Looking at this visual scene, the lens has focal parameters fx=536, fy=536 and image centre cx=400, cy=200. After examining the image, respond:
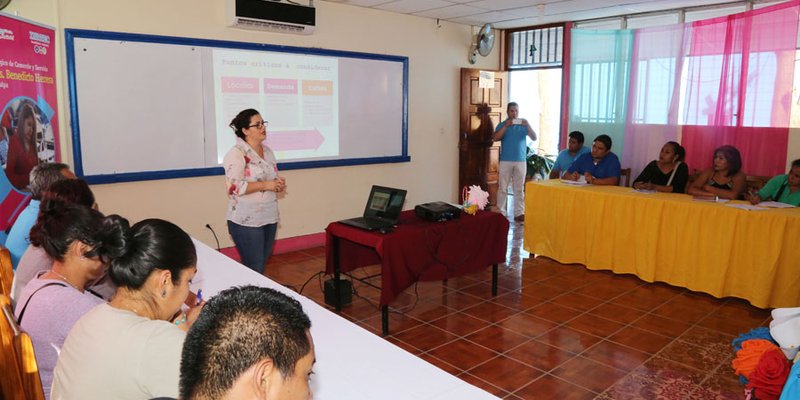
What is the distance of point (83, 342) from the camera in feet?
4.11

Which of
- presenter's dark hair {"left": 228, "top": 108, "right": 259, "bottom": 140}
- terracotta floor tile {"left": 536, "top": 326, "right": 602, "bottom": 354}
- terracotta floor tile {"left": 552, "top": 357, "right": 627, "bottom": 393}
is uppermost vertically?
presenter's dark hair {"left": 228, "top": 108, "right": 259, "bottom": 140}

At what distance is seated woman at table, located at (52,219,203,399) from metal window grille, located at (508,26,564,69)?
268 inches

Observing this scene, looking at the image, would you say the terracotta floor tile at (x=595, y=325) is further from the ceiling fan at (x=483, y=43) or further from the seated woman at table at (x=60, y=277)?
the ceiling fan at (x=483, y=43)

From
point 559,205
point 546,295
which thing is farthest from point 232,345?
point 559,205

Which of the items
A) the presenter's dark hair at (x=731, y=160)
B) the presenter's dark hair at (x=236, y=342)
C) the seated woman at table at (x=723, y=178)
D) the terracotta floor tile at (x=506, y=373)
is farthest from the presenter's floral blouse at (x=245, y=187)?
the presenter's dark hair at (x=731, y=160)

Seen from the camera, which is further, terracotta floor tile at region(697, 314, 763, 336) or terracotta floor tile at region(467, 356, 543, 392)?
terracotta floor tile at region(697, 314, 763, 336)

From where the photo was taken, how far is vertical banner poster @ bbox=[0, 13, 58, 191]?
115 inches

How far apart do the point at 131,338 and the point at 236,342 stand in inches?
22.1

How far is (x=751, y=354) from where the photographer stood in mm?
2434

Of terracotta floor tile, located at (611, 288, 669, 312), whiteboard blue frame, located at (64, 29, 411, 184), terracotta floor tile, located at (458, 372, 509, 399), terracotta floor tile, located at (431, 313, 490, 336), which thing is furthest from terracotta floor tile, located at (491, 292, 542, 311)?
whiteboard blue frame, located at (64, 29, 411, 184)

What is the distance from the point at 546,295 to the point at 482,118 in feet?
11.9

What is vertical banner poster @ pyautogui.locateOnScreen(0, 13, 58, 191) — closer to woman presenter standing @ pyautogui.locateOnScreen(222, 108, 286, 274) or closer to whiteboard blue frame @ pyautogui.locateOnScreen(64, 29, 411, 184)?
whiteboard blue frame @ pyautogui.locateOnScreen(64, 29, 411, 184)

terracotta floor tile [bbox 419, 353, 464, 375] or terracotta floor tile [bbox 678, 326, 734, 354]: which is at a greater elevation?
terracotta floor tile [bbox 678, 326, 734, 354]

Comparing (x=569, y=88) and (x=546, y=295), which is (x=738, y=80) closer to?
(x=569, y=88)
